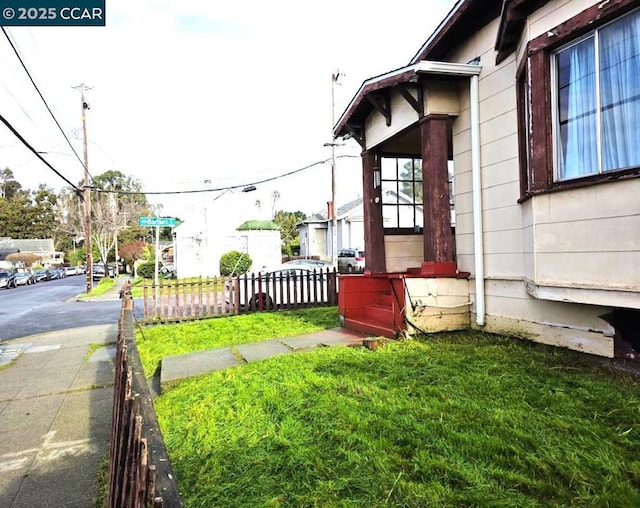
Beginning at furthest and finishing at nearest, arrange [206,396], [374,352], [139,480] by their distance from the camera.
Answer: [374,352] → [206,396] → [139,480]

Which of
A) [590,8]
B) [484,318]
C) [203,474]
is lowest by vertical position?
[203,474]

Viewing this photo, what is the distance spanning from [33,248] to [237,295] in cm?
7598

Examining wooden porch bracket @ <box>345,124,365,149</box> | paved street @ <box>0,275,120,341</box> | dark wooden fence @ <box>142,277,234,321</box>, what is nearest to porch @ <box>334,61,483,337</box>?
wooden porch bracket @ <box>345,124,365,149</box>

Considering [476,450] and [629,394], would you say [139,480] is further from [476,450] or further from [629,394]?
[629,394]

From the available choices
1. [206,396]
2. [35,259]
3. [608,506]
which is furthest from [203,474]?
[35,259]

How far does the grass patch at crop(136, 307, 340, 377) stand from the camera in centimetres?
713

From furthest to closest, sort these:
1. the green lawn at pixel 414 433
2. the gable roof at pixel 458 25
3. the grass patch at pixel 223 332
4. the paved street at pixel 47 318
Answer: the paved street at pixel 47 318
the grass patch at pixel 223 332
the gable roof at pixel 458 25
the green lawn at pixel 414 433

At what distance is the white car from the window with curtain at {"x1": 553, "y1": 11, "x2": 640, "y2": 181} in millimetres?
8509

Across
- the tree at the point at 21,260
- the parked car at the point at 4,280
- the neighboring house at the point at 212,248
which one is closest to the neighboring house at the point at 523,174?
the neighboring house at the point at 212,248

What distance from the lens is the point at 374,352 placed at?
5.33m

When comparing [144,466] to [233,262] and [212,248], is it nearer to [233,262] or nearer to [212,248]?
[233,262]

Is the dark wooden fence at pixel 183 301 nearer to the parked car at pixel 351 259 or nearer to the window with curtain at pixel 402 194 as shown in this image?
the window with curtain at pixel 402 194

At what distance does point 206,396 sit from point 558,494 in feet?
10.4

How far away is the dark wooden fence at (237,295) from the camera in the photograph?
11.2 metres
